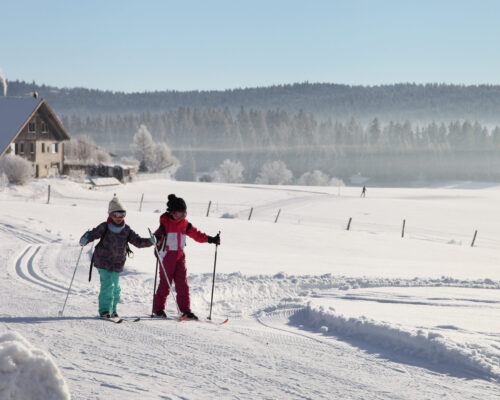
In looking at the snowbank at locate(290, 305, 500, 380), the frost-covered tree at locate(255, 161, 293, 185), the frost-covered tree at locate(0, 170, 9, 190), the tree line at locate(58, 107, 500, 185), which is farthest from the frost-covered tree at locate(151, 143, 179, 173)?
the snowbank at locate(290, 305, 500, 380)

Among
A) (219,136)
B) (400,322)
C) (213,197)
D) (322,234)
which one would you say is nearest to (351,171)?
(219,136)

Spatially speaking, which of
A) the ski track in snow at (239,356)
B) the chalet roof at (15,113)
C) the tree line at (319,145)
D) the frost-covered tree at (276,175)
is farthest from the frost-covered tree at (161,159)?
the ski track in snow at (239,356)

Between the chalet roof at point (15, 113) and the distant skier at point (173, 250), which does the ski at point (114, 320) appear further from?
the chalet roof at point (15, 113)

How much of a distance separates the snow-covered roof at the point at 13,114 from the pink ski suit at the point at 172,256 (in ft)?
134

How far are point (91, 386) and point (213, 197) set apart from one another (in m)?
43.3

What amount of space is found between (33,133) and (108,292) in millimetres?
46755

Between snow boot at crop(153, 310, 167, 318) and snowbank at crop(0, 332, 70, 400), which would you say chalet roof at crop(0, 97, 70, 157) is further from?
snowbank at crop(0, 332, 70, 400)

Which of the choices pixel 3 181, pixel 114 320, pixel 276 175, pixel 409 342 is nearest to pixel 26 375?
pixel 114 320

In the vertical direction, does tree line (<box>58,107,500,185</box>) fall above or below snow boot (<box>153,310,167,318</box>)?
above

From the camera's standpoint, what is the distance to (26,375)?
9.61ft

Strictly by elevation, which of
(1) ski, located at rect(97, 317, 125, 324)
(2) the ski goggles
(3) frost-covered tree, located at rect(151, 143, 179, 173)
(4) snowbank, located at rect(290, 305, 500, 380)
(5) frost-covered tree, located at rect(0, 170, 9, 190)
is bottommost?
(1) ski, located at rect(97, 317, 125, 324)

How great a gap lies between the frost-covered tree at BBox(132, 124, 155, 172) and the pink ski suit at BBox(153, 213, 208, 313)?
7934cm

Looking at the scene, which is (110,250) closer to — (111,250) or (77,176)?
(111,250)

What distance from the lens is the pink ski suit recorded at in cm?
738
